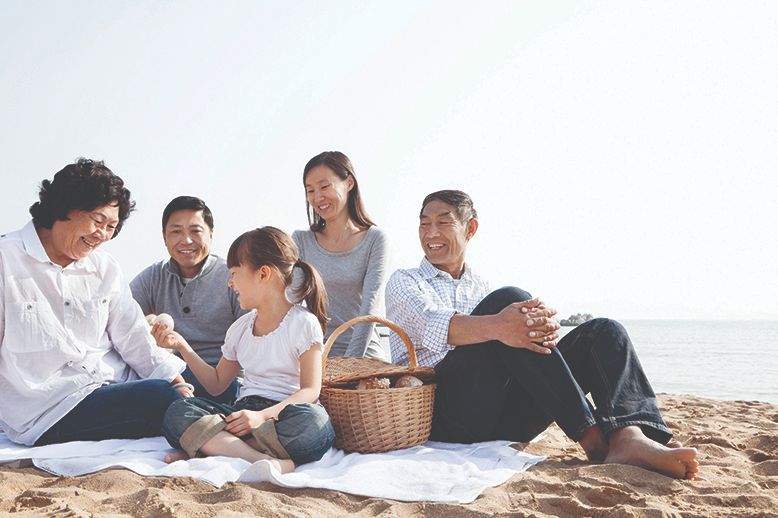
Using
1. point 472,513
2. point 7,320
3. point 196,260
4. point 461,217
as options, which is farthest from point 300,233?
point 472,513

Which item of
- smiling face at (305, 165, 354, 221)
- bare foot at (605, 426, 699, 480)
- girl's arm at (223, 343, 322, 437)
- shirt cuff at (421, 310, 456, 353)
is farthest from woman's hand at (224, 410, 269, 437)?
smiling face at (305, 165, 354, 221)

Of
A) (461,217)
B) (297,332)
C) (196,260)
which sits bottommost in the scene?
(297,332)

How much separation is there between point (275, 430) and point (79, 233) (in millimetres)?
1318

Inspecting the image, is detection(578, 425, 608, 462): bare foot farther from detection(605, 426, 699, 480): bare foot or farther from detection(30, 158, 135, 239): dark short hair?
detection(30, 158, 135, 239): dark short hair

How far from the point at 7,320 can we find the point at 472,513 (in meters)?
2.25

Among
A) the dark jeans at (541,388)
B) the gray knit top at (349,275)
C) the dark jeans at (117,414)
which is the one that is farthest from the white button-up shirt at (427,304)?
the dark jeans at (117,414)

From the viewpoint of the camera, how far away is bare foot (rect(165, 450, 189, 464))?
3.09 meters

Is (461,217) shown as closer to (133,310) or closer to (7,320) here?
(133,310)

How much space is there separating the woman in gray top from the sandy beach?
74.2 inches

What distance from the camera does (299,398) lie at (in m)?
3.26

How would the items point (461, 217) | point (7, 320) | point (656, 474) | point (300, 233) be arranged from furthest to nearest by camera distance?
1. point (300, 233)
2. point (461, 217)
3. point (7, 320)
4. point (656, 474)

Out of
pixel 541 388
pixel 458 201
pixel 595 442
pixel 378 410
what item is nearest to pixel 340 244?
pixel 458 201

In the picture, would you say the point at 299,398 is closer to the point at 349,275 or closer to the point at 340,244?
the point at 349,275

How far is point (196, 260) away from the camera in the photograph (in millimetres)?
4703
